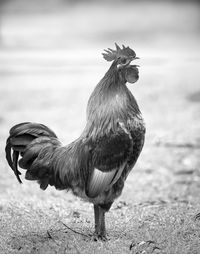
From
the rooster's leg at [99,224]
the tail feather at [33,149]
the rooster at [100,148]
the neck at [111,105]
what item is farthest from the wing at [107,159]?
the tail feather at [33,149]

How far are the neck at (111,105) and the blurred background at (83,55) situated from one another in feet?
29.7

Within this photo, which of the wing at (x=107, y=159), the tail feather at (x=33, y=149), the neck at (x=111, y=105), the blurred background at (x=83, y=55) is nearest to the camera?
the wing at (x=107, y=159)

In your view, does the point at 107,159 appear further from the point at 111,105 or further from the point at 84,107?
the point at 84,107

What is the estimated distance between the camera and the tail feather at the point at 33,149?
4.40 m

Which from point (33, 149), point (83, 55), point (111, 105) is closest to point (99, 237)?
point (33, 149)

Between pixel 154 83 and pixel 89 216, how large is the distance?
11936 millimetres

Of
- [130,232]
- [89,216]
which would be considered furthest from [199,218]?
[89,216]

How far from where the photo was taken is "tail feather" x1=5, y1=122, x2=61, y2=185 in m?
4.40

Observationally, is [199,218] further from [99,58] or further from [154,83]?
[99,58]

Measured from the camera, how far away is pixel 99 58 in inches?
781

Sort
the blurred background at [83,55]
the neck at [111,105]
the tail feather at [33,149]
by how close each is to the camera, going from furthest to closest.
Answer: the blurred background at [83,55]
the tail feather at [33,149]
the neck at [111,105]

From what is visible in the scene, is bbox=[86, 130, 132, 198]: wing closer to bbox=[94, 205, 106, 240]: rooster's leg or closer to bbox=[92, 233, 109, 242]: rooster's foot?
bbox=[94, 205, 106, 240]: rooster's leg

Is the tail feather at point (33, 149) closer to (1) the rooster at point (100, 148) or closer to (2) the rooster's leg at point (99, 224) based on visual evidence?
(1) the rooster at point (100, 148)

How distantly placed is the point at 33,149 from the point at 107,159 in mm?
800
